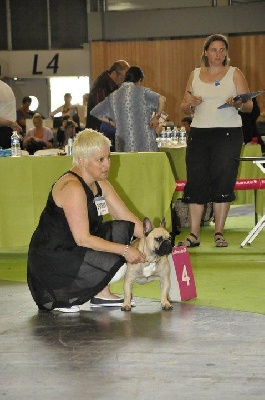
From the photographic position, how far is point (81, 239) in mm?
4375

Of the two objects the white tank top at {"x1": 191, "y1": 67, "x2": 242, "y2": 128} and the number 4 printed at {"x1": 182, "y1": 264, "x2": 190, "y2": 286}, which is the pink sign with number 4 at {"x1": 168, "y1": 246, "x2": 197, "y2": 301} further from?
the white tank top at {"x1": 191, "y1": 67, "x2": 242, "y2": 128}

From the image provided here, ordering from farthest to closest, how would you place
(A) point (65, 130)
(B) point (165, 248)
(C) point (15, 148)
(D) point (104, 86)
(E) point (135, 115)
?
(A) point (65, 130), (D) point (104, 86), (E) point (135, 115), (C) point (15, 148), (B) point (165, 248)

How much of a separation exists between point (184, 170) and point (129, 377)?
4.13 m

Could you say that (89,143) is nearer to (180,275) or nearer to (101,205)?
(101,205)

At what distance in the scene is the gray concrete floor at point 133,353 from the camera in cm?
318

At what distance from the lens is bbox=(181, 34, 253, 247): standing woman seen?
6305mm

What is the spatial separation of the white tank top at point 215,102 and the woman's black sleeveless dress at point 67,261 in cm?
197

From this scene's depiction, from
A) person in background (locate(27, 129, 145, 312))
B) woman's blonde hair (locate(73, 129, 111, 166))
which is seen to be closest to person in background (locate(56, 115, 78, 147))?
person in background (locate(27, 129, 145, 312))

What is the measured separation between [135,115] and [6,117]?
927 mm

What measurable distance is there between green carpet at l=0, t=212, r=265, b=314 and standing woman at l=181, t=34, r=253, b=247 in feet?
1.11

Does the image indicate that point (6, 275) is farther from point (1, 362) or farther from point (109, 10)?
point (109, 10)

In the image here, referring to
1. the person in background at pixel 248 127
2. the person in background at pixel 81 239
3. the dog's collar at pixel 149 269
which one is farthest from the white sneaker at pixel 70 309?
the person in background at pixel 248 127

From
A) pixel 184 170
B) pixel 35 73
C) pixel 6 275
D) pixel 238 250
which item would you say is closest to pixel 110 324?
pixel 6 275

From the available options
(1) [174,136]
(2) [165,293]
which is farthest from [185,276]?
(1) [174,136]
